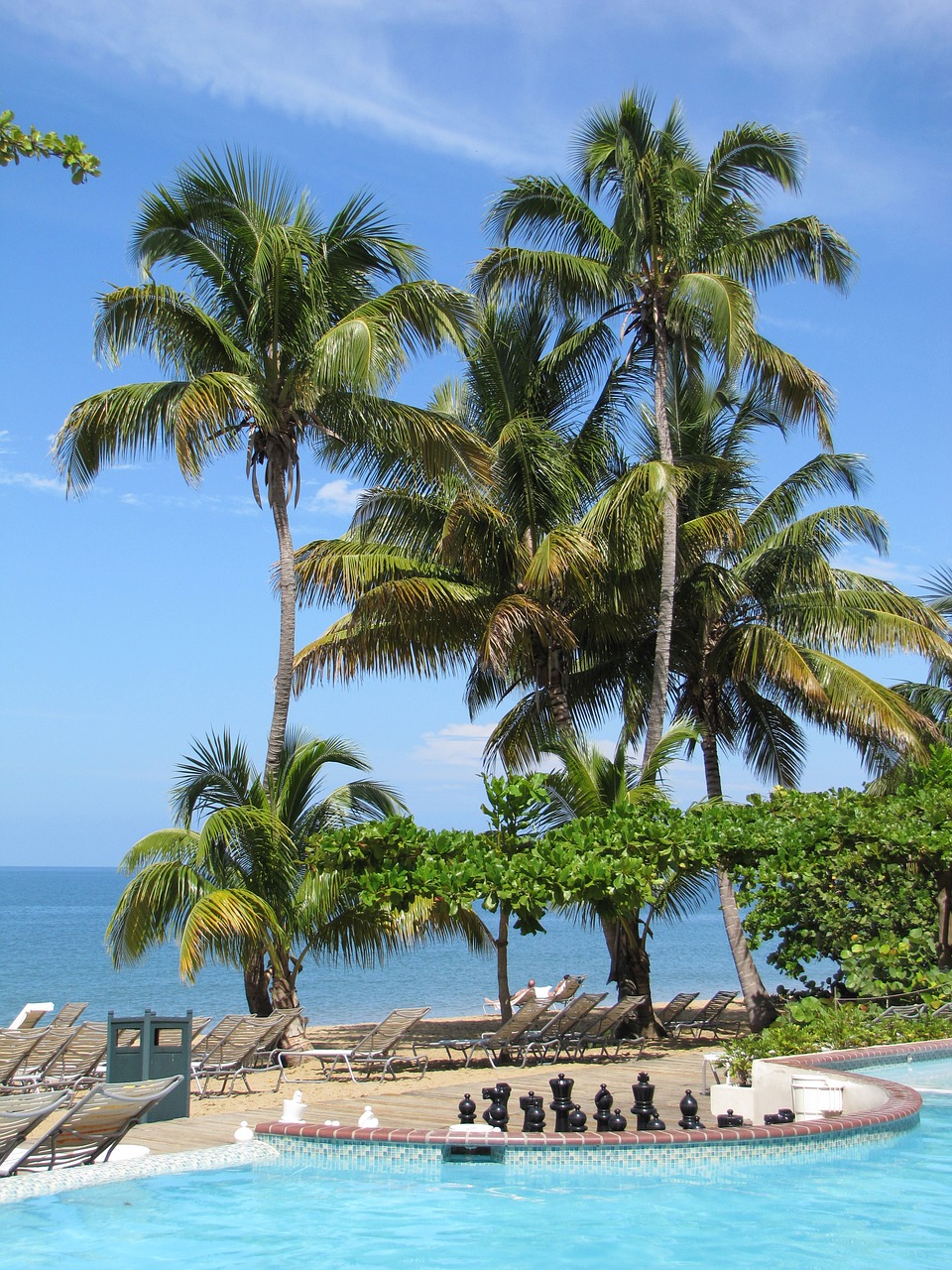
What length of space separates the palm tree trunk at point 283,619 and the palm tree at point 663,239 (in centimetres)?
474

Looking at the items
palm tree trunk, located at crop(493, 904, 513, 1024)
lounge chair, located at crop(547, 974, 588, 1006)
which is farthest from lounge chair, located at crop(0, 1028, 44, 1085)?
lounge chair, located at crop(547, 974, 588, 1006)

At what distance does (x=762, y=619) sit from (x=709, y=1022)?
19.9 ft

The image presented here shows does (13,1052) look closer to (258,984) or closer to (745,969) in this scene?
(258,984)

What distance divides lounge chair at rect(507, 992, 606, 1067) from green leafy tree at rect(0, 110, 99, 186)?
1129 centimetres

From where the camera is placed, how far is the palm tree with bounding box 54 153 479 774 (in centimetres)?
1550

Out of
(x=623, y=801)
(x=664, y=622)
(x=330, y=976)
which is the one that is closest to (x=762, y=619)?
(x=664, y=622)

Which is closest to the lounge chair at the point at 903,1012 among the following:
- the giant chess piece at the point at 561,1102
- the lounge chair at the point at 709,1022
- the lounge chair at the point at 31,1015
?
the lounge chair at the point at 709,1022

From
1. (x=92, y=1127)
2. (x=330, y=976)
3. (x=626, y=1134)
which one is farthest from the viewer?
(x=330, y=976)

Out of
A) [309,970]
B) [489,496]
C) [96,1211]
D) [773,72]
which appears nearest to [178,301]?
[489,496]

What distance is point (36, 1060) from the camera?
43.0 ft

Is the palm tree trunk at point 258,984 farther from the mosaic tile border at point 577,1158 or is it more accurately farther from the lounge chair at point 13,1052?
the mosaic tile border at point 577,1158

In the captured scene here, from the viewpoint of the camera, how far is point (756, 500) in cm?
2062

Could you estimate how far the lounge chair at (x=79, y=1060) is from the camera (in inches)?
484

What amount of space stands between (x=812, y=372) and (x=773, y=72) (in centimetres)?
535
